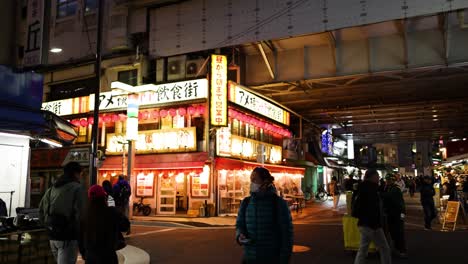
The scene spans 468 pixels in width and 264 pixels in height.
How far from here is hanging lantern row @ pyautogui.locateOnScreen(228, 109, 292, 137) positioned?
2352 centimetres

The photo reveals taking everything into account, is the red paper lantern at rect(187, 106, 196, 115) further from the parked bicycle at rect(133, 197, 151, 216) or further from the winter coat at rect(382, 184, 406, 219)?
the winter coat at rect(382, 184, 406, 219)

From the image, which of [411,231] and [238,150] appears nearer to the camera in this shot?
[411,231]

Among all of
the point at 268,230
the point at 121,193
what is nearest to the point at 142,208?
the point at 121,193

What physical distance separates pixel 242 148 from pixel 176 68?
20.1 ft

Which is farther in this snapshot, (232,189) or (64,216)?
(232,189)

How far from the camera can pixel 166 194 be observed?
77.2 ft

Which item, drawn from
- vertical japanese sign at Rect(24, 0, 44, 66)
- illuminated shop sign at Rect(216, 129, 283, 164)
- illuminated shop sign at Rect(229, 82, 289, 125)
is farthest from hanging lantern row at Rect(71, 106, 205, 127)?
vertical japanese sign at Rect(24, 0, 44, 66)

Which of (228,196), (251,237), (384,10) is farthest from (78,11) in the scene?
(251,237)

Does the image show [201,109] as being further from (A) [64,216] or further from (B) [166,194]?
(A) [64,216]

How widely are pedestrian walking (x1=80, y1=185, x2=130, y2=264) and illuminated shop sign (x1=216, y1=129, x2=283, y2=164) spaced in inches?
573

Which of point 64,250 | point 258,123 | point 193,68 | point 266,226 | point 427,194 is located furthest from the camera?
point 258,123

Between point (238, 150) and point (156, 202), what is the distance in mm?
5571

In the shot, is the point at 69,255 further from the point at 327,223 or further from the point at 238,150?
the point at 238,150

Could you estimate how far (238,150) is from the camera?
81.6 feet
